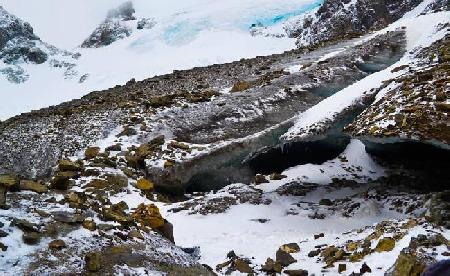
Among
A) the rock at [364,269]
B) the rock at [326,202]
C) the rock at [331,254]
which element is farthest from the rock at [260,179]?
the rock at [364,269]

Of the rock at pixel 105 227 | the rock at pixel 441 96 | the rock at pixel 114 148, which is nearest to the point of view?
the rock at pixel 105 227

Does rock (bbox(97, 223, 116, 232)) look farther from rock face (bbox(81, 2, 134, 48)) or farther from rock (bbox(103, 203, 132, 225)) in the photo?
rock face (bbox(81, 2, 134, 48))

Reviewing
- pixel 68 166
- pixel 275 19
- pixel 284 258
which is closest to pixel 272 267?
pixel 284 258

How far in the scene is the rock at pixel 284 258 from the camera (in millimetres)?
10047

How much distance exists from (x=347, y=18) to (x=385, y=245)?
53277 millimetres

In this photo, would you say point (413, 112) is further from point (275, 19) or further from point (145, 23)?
point (145, 23)

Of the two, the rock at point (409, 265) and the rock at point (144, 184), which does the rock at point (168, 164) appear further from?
the rock at point (409, 265)

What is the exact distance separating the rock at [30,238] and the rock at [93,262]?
2.45ft

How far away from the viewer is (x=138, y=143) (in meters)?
16.3

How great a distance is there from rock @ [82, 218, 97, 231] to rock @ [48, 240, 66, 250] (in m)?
0.67

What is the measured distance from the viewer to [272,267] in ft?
32.1

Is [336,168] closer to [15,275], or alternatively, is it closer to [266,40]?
[15,275]

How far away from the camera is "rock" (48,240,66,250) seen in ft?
23.9

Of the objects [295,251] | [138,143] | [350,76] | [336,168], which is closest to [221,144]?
[138,143]
